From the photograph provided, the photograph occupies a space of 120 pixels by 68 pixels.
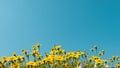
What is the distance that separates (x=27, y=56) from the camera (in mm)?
9828

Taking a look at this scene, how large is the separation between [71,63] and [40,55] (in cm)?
82

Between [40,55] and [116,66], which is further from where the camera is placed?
[116,66]

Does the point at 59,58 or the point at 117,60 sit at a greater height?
the point at 117,60

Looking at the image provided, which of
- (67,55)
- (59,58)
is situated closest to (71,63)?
(67,55)

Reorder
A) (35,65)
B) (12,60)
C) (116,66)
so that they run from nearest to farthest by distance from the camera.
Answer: (35,65)
(12,60)
(116,66)

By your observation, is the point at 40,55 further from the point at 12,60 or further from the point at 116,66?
the point at 116,66

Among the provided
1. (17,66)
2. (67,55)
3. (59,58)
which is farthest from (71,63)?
(17,66)

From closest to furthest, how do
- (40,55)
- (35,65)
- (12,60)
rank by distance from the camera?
1. (35,65)
2. (12,60)
3. (40,55)

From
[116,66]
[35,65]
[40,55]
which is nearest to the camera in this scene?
[35,65]

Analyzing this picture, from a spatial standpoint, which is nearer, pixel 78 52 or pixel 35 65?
pixel 35 65

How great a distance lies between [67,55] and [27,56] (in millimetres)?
1071

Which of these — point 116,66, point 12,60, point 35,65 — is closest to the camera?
point 35,65

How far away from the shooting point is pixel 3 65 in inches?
356

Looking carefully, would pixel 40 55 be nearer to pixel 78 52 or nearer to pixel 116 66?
pixel 78 52
